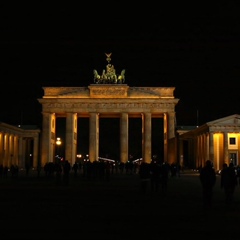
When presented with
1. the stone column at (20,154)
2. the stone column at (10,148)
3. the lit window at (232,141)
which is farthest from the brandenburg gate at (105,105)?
the lit window at (232,141)

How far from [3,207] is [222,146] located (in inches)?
2099

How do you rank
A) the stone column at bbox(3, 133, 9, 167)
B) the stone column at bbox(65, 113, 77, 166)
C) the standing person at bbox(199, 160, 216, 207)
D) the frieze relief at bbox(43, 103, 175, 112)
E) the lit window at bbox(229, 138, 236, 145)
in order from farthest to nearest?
the stone column at bbox(65, 113, 77, 166)
the frieze relief at bbox(43, 103, 175, 112)
the stone column at bbox(3, 133, 9, 167)
the lit window at bbox(229, 138, 236, 145)
the standing person at bbox(199, 160, 216, 207)

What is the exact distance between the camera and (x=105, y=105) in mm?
77375

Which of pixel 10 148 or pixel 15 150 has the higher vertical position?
pixel 10 148

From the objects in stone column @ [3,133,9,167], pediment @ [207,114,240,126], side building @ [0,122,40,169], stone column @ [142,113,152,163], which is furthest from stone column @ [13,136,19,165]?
pediment @ [207,114,240,126]

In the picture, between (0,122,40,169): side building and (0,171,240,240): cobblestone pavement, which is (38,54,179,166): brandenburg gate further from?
(0,171,240,240): cobblestone pavement

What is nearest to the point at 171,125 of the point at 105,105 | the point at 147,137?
the point at 147,137

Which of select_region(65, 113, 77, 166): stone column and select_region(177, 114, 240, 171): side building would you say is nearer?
select_region(177, 114, 240, 171): side building

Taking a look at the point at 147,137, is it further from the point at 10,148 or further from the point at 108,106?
the point at 10,148

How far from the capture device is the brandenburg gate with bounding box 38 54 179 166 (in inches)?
3041

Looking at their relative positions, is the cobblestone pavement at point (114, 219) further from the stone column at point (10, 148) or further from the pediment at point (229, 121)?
the stone column at point (10, 148)

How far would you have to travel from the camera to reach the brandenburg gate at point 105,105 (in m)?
77.2

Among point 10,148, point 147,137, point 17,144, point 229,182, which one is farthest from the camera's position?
point 17,144

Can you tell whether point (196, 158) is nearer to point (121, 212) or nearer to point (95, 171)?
point (95, 171)
